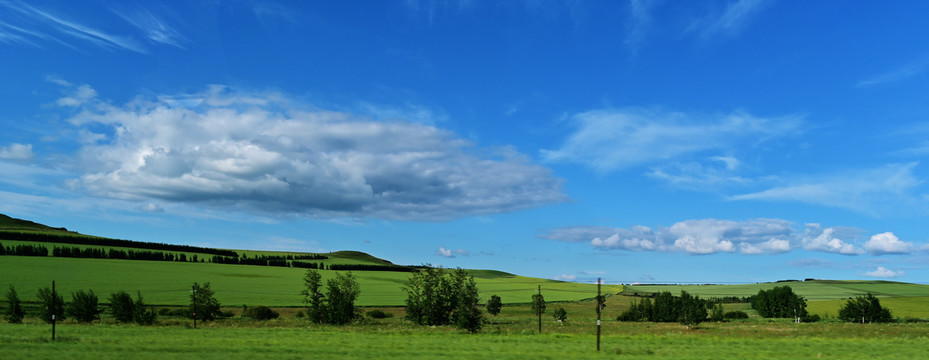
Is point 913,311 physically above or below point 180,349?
below

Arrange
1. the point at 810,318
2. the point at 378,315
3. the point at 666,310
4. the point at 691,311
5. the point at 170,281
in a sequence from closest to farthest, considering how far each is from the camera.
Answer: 1. the point at 378,315
2. the point at 691,311
3. the point at 810,318
4. the point at 170,281
5. the point at 666,310

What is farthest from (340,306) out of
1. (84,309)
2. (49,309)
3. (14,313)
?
(14,313)

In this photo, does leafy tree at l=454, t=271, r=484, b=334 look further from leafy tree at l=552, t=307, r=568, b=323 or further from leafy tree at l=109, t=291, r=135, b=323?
leafy tree at l=109, t=291, r=135, b=323

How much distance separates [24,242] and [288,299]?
4080 inches

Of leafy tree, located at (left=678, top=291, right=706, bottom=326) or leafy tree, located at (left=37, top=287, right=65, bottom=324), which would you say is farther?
leafy tree, located at (left=678, top=291, right=706, bottom=326)

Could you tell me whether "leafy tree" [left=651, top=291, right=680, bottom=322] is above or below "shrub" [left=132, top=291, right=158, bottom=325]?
below

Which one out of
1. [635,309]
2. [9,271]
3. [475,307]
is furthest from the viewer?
[635,309]

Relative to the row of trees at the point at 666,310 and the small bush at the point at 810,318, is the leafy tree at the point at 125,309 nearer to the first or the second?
the row of trees at the point at 666,310

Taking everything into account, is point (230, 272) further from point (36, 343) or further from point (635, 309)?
point (36, 343)

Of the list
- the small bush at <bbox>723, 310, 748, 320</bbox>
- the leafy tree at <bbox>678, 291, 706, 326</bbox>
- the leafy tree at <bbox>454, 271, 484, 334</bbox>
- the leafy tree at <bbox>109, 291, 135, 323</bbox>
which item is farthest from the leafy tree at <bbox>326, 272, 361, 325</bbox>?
the small bush at <bbox>723, 310, 748, 320</bbox>

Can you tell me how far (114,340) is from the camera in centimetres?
4662

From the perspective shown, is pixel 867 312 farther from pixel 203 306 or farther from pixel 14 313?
pixel 14 313

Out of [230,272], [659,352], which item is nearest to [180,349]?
[659,352]

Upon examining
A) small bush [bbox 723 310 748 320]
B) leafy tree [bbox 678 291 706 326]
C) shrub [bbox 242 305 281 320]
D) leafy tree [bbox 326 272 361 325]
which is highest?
leafy tree [bbox 326 272 361 325]
